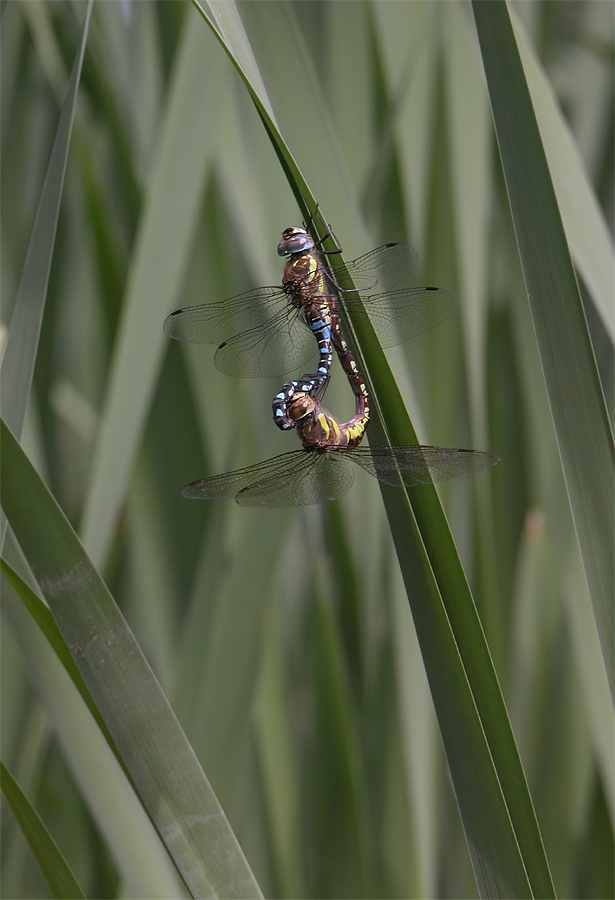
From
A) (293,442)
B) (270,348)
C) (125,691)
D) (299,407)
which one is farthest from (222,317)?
(125,691)

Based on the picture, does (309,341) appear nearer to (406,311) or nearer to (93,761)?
(406,311)

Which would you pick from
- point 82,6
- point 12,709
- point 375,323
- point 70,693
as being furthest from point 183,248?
point 12,709

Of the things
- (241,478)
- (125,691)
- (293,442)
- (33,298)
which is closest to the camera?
(125,691)

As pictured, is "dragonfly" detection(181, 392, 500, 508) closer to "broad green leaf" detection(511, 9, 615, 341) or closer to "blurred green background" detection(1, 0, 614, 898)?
"blurred green background" detection(1, 0, 614, 898)

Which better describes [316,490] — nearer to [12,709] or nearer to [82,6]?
[12,709]

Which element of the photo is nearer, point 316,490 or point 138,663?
point 138,663

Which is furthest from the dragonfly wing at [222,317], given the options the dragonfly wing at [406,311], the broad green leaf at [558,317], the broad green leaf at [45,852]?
the broad green leaf at [45,852]

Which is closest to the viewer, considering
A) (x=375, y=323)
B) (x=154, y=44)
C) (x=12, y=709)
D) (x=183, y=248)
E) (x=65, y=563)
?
(x=65, y=563)

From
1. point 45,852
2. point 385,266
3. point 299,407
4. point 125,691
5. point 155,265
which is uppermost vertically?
point 155,265

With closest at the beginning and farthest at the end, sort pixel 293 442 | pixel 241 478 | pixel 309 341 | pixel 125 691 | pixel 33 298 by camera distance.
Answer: pixel 125 691
pixel 33 298
pixel 241 478
pixel 309 341
pixel 293 442
